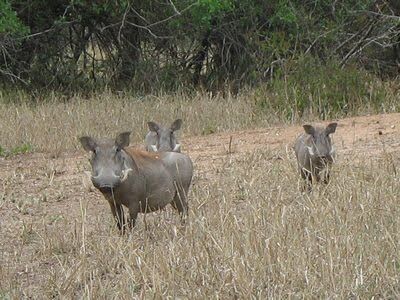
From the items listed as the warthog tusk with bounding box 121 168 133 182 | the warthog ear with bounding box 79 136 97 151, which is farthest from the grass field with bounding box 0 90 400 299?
the warthog ear with bounding box 79 136 97 151

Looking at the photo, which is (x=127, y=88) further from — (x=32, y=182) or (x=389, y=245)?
(x=389, y=245)

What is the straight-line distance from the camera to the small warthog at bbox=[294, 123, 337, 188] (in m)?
8.09

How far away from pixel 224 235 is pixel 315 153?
2.53 metres

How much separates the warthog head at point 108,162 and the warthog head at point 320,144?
1980 millimetres

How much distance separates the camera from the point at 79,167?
32.6 ft

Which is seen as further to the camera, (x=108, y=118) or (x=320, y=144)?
(x=108, y=118)

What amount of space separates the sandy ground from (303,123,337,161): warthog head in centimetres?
53

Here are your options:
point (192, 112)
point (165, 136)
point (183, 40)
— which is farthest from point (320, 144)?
point (183, 40)

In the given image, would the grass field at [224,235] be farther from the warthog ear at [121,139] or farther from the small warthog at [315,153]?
the warthog ear at [121,139]

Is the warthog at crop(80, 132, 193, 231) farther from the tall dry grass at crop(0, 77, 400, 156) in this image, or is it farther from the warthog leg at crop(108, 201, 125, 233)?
the tall dry grass at crop(0, 77, 400, 156)

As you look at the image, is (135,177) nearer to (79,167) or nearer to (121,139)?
(121,139)

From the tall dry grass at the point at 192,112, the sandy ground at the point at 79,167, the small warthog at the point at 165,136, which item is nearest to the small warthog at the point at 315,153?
the sandy ground at the point at 79,167

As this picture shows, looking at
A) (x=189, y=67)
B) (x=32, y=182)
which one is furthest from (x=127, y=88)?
(x=32, y=182)

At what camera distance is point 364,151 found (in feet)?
31.6
